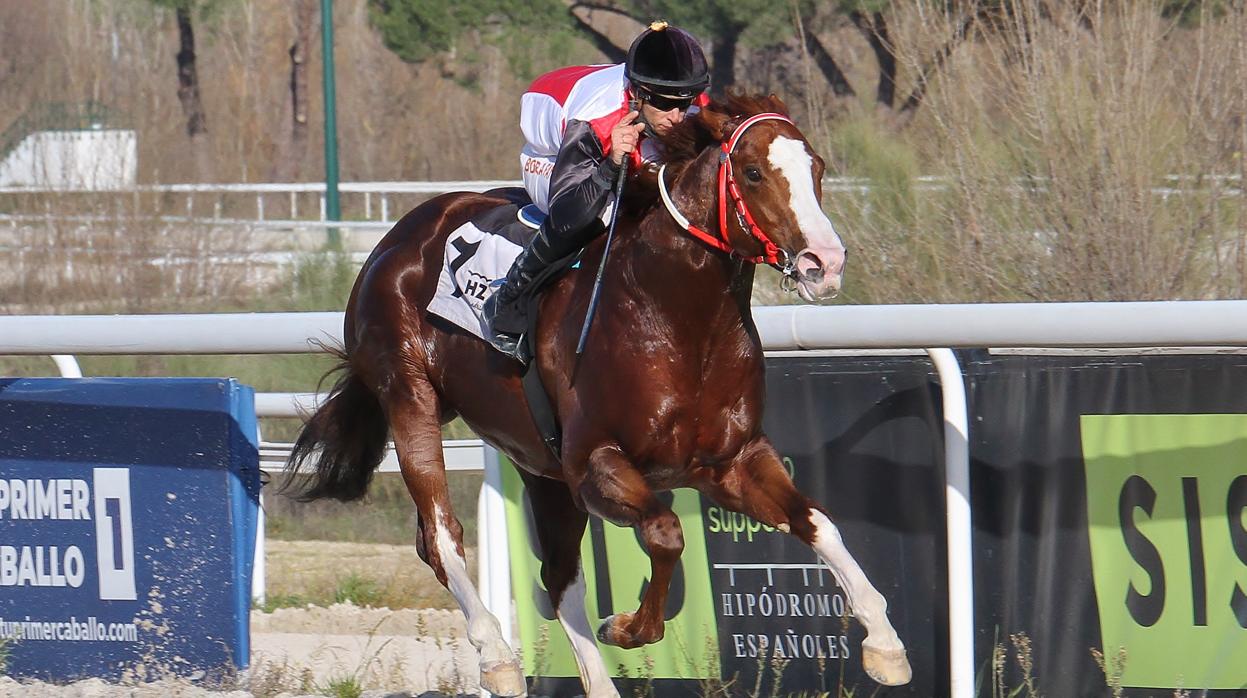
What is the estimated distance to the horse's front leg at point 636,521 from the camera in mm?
3686

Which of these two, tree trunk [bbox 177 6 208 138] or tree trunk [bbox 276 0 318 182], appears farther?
tree trunk [bbox 276 0 318 182]

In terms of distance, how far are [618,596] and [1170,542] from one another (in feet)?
5.14

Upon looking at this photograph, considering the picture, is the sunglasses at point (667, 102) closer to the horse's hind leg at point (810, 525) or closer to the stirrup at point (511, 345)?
the stirrup at point (511, 345)

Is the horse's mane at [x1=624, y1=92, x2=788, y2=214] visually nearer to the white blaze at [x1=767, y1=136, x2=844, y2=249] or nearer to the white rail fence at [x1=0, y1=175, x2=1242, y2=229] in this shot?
the white blaze at [x1=767, y1=136, x2=844, y2=249]

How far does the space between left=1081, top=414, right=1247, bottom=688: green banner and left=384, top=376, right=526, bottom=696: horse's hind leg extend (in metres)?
1.64

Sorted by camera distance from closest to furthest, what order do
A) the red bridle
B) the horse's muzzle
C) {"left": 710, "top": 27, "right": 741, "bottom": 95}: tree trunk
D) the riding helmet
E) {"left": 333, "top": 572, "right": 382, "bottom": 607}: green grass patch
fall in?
the horse's muzzle < the red bridle < the riding helmet < {"left": 333, "top": 572, "right": 382, "bottom": 607}: green grass patch < {"left": 710, "top": 27, "right": 741, "bottom": 95}: tree trunk

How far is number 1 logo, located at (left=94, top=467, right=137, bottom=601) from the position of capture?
5.10m

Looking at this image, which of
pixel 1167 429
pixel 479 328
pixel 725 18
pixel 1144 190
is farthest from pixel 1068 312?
pixel 725 18

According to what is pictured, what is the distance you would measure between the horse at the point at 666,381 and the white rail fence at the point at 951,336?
0.83 feet

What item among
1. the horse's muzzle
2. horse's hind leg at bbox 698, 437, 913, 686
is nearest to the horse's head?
the horse's muzzle

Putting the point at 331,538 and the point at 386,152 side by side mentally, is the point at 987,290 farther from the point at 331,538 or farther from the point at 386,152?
the point at 386,152

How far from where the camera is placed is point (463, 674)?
17.2 ft

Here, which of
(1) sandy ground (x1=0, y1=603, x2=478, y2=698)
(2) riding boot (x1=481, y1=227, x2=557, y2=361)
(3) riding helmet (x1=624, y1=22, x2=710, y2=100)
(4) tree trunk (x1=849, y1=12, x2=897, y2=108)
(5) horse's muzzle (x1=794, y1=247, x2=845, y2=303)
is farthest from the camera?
(4) tree trunk (x1=849, y1=12, x2=897, y2=108)

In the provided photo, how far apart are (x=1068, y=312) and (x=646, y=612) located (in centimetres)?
124
